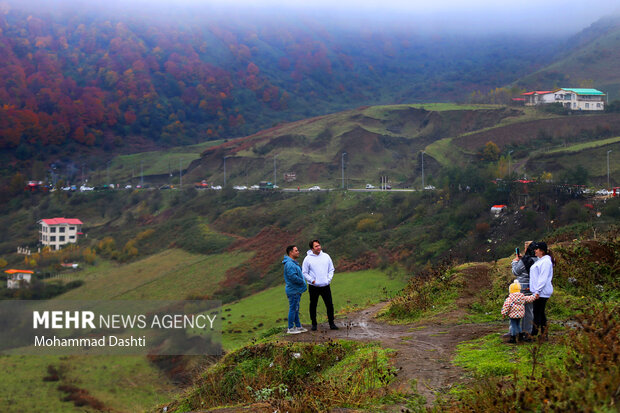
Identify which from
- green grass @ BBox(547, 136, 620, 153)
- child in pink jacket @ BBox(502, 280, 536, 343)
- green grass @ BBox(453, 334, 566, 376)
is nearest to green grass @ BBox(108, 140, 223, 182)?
green grass @ BBox(547, 136, 620, 153)

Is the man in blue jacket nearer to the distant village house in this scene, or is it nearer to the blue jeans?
the blue jeans

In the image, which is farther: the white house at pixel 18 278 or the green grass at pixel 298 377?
the white house at pixel 18 278

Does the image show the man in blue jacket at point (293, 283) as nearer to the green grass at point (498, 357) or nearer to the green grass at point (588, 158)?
the green grass at point (498, 357)

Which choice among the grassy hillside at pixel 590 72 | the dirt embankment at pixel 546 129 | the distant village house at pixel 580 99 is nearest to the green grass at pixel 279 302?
the dirt embankment at pixel 546 129

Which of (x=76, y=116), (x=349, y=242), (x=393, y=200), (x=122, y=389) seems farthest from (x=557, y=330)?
(x=76, y=116)

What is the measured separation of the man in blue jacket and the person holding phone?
3.35 meters

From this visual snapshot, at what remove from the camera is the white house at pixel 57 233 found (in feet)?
184

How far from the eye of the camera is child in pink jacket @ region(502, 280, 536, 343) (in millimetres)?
7078

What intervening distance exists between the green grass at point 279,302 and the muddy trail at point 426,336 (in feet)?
32.4

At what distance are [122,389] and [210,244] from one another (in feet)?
77.6

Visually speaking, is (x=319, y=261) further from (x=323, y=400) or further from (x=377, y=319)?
(x=323, y=400)

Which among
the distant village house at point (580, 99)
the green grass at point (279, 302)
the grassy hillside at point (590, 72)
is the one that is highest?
the grassy hillside at point (590, 72)

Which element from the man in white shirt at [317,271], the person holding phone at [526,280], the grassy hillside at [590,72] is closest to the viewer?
the person holding phone at [526,280]

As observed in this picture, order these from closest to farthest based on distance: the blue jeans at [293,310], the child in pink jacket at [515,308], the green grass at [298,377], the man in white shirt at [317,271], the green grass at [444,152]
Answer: the green grass at [298,377] < the child in pink jacket at [515,308] < the man in white shirt at [317,271] < the blue jeans at [293,310] < the green grass at [444,152]
